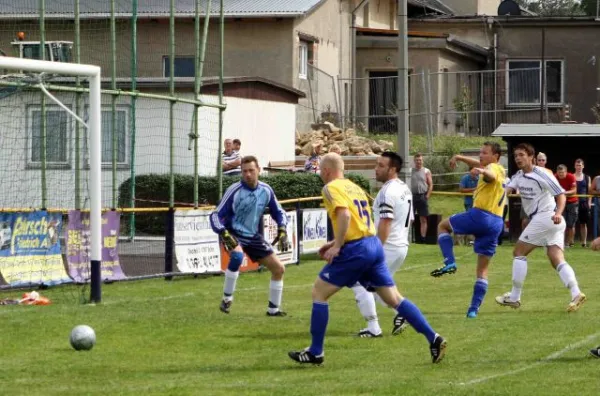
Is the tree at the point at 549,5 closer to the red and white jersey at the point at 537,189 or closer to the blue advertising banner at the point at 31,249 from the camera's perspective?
the blue advertising banner at the point at 31,249

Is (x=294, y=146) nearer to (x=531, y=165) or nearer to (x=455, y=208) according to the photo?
(x=455, y=208)

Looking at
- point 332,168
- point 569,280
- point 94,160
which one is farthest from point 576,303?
point 94,160

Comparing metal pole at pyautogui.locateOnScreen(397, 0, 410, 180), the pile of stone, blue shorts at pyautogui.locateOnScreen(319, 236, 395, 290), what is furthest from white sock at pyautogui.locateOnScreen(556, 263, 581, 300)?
the pile of stone

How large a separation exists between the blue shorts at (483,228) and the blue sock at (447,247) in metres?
0.49

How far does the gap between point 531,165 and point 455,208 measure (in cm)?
1812

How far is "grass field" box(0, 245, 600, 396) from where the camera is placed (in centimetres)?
1010

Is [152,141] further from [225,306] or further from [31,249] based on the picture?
[225,306]

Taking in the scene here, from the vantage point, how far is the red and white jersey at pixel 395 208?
43.9ft

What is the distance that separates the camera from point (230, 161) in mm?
24906

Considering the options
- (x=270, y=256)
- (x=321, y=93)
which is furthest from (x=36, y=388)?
(x=321, y=93)

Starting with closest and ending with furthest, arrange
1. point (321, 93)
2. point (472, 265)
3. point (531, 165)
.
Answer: point (531, 165), point (472, 265), point (321, 93)

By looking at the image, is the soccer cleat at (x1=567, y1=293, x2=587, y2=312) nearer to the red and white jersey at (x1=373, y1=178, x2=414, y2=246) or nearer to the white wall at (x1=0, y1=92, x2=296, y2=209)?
the red and white jersey at (x1=373, y1=178, x2=414, y2=246)

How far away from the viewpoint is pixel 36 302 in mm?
16062

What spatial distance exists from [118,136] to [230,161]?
2.49m
